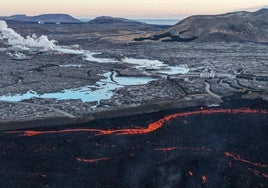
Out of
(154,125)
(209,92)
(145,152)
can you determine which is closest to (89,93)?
(209,92)

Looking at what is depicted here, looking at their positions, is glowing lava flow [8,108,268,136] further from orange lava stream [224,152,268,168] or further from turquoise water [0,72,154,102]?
turquoise water [0,72,154,102]

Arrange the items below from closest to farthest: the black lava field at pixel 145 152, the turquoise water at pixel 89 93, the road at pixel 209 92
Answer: the black lava field at pixel 145 152 → the road at pixel 209 92 → the turquoise water at pixel 89 93

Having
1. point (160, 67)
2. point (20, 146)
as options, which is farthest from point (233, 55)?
point (20, 146)

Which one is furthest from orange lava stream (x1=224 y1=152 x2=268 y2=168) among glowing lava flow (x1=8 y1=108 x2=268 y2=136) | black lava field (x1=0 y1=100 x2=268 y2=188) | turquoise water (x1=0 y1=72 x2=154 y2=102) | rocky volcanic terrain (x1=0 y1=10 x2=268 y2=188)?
turquoise water (x1=0 y1=72 x2=154 y2=102)

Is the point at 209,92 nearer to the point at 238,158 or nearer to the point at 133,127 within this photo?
the point at 133,127

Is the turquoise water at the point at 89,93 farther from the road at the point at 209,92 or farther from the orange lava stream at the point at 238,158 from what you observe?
the orange lava stream at the point at 238,158

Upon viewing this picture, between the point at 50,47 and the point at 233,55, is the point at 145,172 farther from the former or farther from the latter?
the point at 50,47

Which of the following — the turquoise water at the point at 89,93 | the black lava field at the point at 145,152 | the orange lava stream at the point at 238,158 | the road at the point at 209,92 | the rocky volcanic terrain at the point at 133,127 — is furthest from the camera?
the turquoise water at the point at 89,93

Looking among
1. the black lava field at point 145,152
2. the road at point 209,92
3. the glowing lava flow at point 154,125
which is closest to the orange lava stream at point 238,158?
the black lava field at point 145,152
